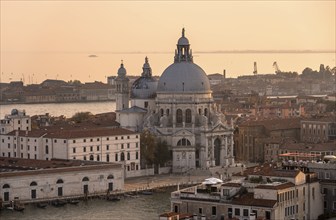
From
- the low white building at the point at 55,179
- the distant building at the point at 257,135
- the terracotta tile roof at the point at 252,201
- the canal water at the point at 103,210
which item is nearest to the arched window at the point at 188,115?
the distant building at the point at 257,135

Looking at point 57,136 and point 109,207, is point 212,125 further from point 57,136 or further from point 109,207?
point 109,207

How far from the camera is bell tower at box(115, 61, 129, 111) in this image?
3819 cm

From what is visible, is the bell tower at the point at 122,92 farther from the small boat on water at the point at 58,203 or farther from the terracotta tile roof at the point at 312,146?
the small boat on water at the point at 58,203

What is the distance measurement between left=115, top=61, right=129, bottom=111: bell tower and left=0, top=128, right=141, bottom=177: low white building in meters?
5.66

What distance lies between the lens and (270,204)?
18000 mm

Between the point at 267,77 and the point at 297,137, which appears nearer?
the point at 297,137

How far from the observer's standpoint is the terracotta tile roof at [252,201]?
59.1ft

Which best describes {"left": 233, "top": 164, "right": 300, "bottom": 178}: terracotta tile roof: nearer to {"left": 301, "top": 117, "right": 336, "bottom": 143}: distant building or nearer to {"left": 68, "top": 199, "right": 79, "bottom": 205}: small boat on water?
{"left": 68, "top": 199, "right": 79, "bottom": 205}: small boat on water

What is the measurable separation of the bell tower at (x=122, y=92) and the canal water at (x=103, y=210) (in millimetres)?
11281

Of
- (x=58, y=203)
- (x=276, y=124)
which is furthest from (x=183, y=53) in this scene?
(x=58, y=203)

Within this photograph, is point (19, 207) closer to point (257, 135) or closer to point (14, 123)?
point (14, 123)

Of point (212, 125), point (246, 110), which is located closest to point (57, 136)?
point (212, 125)

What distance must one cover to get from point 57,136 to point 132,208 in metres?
6.52

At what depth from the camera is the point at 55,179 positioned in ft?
88.1
